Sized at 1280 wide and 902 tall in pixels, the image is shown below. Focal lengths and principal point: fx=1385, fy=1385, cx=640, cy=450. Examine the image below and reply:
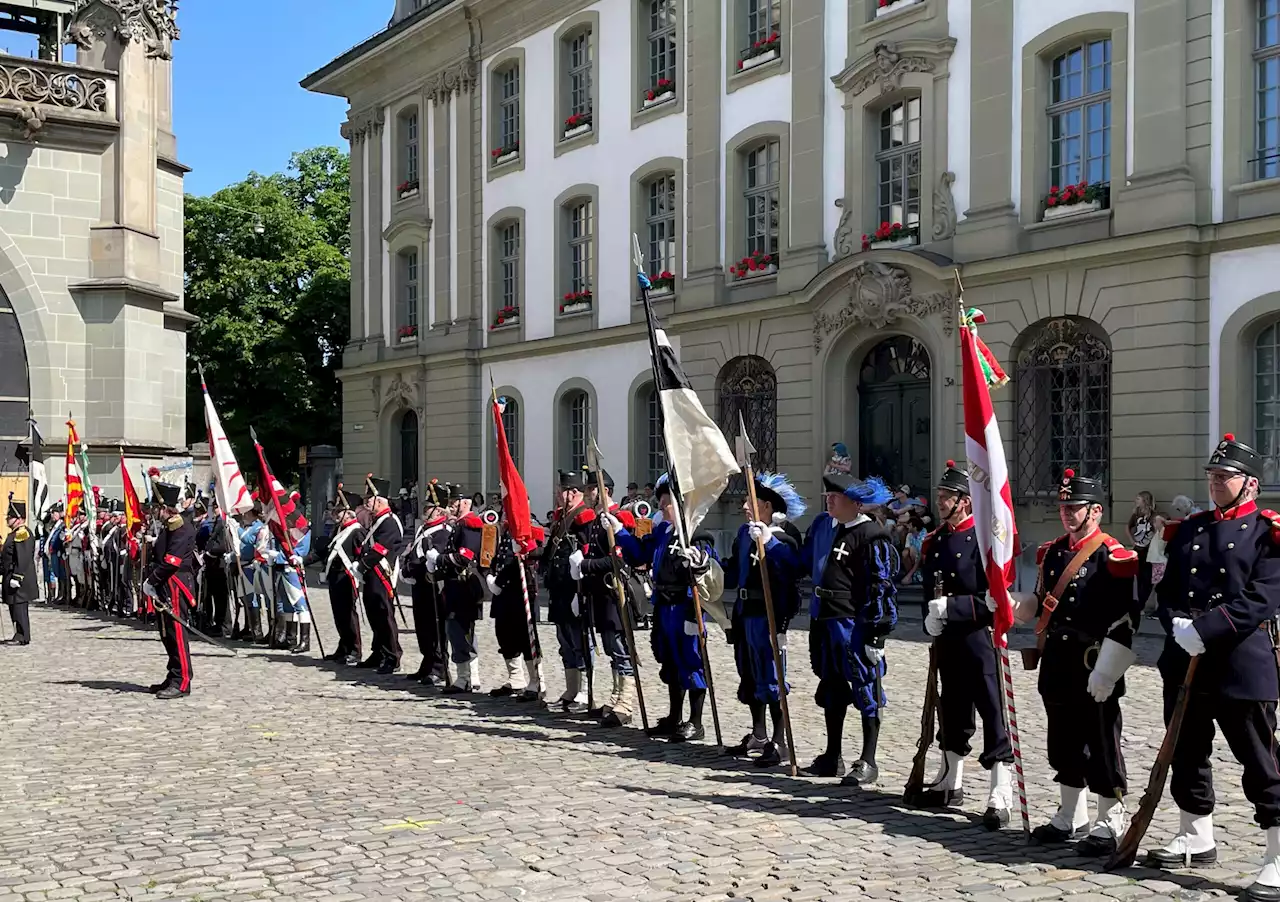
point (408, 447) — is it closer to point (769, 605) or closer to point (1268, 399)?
point (1268, 399)

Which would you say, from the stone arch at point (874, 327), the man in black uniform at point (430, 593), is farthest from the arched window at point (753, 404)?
the man in black uniform at point (430, 593)

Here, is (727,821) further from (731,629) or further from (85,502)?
(85,502)

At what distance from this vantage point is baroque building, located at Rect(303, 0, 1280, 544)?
1783cm

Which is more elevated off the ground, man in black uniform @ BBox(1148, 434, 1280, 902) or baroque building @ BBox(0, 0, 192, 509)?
baroque building @ BBox(0, 0, 192, 509)

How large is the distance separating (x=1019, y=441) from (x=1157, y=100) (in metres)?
5.05

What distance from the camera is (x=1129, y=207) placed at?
18391 mm

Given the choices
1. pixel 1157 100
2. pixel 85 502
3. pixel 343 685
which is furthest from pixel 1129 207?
pixel 85 502

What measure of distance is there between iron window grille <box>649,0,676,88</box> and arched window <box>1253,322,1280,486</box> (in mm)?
13002

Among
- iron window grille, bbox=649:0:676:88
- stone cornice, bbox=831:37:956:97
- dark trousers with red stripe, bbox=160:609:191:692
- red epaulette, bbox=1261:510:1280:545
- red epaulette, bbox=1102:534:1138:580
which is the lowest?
dark trousers with red stripe, bbox=160:609:191:692

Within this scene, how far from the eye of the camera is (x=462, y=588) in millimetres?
12148

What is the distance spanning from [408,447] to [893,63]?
58.8ft

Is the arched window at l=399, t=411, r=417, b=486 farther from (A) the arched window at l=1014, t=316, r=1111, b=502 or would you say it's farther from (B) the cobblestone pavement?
(B) the cobblestone pavement

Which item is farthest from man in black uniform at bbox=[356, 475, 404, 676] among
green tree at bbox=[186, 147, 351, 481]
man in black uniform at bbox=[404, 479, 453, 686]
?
green tree at bbox=[186, 147, 351, 481]

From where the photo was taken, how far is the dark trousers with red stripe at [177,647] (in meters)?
12.1
